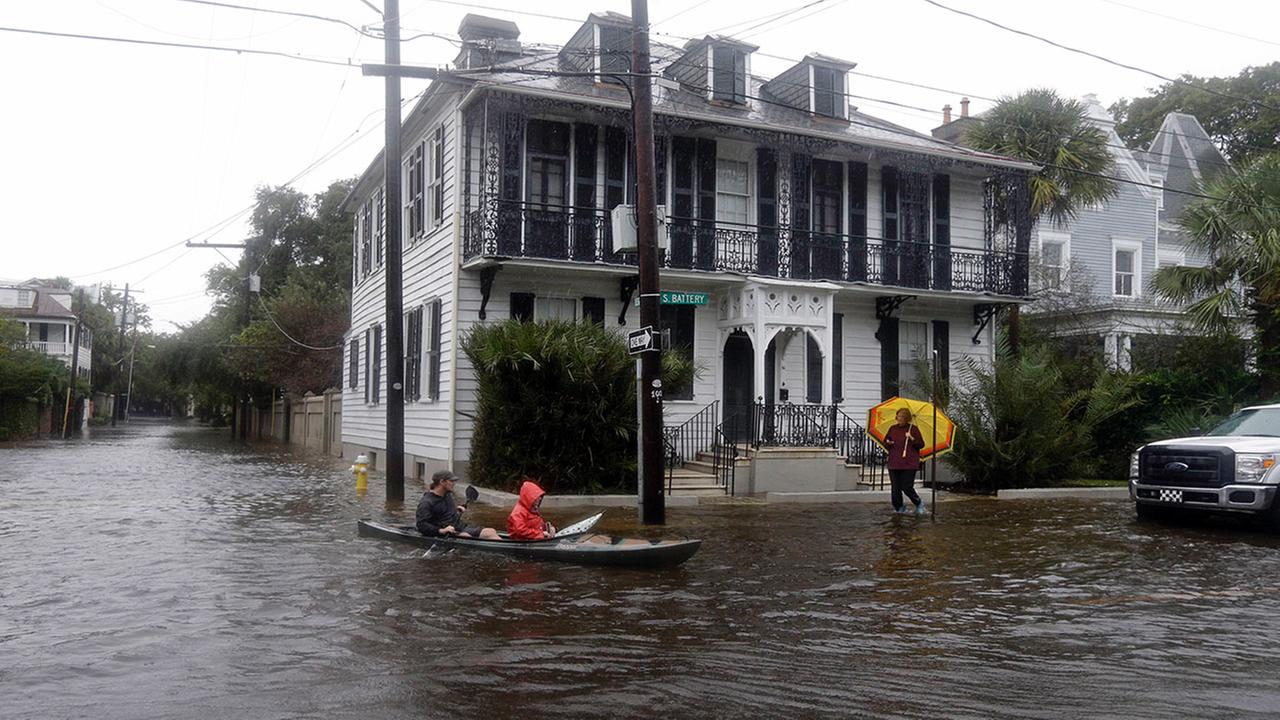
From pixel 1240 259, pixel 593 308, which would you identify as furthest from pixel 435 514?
pixel 1240 259

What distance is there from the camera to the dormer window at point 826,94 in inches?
965

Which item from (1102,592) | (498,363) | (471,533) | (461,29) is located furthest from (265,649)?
(461,29)

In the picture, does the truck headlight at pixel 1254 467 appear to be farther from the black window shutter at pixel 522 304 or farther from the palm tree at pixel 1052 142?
the black window shutter at pixel 522 304

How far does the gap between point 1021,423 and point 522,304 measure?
10.2 metres

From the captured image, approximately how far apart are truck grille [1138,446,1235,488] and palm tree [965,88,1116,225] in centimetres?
1088

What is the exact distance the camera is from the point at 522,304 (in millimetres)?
20578

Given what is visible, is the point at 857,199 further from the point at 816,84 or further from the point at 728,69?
the point at 728,69

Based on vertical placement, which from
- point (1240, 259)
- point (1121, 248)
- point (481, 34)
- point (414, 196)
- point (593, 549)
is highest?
point (481, 34)

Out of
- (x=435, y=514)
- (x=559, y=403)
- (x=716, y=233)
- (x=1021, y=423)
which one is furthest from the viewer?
(x=1021, y=423)

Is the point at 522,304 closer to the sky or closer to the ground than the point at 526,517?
closer to the sky

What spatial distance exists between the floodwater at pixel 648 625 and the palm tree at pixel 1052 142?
12333 mm

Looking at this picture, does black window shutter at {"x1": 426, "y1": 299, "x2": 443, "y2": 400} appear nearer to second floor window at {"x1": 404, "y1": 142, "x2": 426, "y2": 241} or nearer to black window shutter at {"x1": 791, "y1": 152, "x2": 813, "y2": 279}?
second floor window at {"x1": 404, "y1": 142, "x2": 426, "y2": 241}

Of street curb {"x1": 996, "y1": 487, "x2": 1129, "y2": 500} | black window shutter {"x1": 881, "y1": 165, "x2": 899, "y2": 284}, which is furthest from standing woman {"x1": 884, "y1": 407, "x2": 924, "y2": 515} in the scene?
black window shutter {"x1": 881, "y1": 165, "x2": 899, "y2": 284}

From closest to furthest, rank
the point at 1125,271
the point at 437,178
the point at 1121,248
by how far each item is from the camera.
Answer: the point at 437,178
the point at 1121,248
the point at 1125,271
